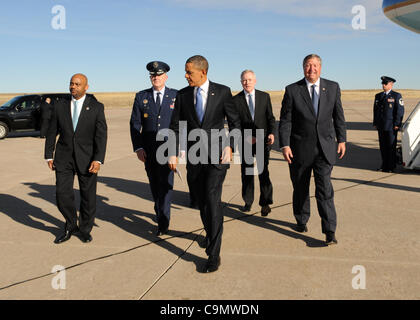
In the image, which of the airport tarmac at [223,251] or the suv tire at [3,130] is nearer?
the airport tarmac at [223,251]

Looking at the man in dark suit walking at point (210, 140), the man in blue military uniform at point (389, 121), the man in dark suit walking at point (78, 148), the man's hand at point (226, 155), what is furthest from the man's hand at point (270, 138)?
the man in blue military uniform at point (389, 121)

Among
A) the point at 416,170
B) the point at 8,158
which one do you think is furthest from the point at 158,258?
the point at 8,158

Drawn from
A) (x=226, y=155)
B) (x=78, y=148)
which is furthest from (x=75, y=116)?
(x=226, y=155)

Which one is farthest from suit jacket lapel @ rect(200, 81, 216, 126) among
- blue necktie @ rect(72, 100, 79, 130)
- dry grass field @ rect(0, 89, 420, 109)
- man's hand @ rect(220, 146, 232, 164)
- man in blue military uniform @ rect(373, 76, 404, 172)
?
dry grass field @ rect(0, 89, 420, 109)

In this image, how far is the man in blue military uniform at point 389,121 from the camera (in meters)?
8.59

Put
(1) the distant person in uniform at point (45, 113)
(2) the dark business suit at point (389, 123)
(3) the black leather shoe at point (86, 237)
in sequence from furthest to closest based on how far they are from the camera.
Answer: (1) the distant person in uniform at point (45, 113) → (2) the dark business suit at point (389, 123) → (3) the black leather shoe at point (86, 237)

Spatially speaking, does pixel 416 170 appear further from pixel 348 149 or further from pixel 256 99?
pixel 256 99

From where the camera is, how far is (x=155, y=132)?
4965mm

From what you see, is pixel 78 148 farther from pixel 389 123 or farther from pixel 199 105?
pixel 389 123

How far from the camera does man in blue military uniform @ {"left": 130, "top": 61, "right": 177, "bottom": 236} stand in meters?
4.89

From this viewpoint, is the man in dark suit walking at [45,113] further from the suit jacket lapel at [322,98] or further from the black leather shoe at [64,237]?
the suit jacket lapel at [322,98]

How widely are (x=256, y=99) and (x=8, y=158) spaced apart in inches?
321

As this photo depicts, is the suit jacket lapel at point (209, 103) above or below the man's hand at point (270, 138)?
above

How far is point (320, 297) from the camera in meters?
3.24
